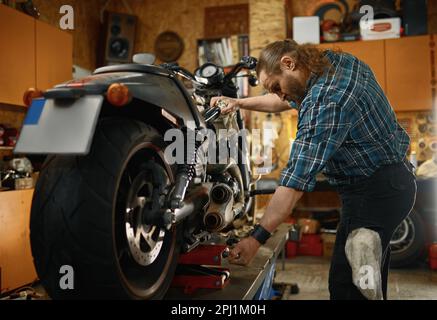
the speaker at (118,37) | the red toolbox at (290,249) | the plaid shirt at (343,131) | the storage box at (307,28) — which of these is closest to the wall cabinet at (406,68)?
the storage box at (307,28)

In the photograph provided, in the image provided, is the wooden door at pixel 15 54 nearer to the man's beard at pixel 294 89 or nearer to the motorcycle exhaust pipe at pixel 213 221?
the motorcycle exhaust pipe at pixel 213 221

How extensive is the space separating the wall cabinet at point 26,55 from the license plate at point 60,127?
8.47 feet

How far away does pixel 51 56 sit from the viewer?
384 centimetres

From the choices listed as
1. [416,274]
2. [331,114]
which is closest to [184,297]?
[331,114]

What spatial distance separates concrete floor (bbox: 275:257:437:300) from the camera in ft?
10.4

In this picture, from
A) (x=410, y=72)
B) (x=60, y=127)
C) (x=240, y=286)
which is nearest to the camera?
(x=60, y=127)

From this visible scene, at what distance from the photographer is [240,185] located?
2283 millimetres

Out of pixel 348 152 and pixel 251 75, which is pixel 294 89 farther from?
pixel 251 75

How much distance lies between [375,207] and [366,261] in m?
0.21

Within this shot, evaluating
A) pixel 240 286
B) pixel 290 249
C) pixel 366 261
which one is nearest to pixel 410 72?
pixel 290 249

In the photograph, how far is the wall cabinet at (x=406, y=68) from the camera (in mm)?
4449

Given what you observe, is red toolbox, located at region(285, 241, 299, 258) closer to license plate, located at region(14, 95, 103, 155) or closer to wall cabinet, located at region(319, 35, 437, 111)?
wall cabinet, located at region(319, 35, 437, 111)

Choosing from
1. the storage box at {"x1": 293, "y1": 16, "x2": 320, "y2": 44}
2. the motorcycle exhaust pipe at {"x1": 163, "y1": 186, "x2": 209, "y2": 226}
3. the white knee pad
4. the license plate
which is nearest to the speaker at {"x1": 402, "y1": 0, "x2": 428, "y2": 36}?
the storage box at {"x1": 293, "y1": 16, "x2": 320, "y2": 44}
